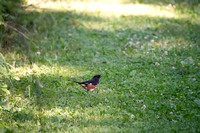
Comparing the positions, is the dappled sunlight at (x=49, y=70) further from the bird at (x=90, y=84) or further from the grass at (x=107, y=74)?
the bird at (x=90, y=84)

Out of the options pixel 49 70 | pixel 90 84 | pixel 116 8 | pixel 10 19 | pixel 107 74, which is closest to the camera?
pixel 90 84

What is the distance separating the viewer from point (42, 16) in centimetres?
923

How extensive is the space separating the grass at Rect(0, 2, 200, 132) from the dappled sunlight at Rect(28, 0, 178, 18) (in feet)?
0.65

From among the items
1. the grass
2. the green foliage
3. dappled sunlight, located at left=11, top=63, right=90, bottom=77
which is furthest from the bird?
the green foliage

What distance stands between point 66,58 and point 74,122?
11.2ft

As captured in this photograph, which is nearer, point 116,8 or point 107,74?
point 107,74

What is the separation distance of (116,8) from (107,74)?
6.43 metres

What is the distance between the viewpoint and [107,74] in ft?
21.9

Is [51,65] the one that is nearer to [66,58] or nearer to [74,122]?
[66,58]

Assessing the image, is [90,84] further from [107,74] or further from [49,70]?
[49,70]

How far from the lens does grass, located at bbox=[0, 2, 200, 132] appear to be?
15.1ft

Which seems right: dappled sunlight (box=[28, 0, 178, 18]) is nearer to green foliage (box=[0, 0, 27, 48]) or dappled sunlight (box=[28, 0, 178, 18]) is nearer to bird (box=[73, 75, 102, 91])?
green foliage (box=[0, 0, 27, 48])

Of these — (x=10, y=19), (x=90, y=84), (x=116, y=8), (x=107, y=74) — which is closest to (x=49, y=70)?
(x=107, y=74)

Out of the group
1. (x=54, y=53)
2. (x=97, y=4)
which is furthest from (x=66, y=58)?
(x=97, y=4)
